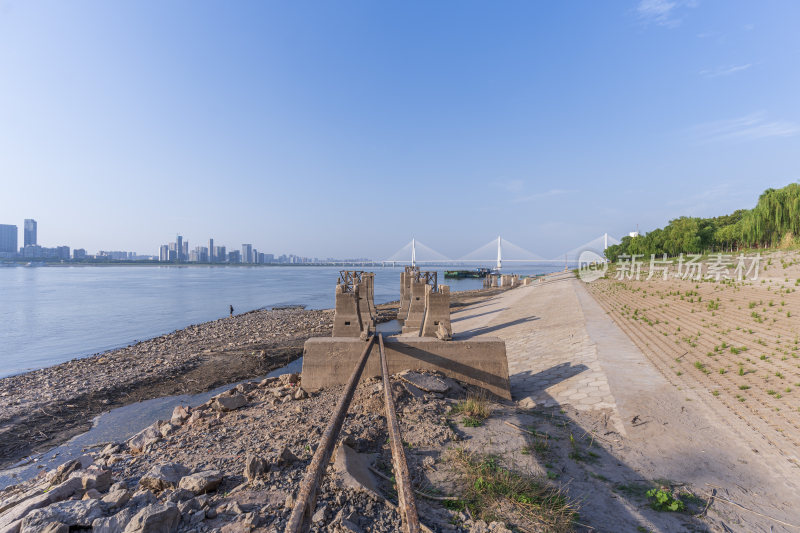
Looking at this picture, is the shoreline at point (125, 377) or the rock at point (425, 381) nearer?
the rock at point (425, 381)

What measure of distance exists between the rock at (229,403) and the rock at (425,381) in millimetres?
3831

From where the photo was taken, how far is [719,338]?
41.8 feet

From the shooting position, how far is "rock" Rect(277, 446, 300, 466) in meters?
4.42

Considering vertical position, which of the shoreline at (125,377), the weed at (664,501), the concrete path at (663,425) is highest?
the weed at (664,501)

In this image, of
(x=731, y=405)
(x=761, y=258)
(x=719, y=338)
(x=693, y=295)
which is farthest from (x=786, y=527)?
(x=761, y=258)

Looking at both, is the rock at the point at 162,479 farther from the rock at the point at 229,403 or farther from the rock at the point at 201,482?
the rock at the point at 229,403

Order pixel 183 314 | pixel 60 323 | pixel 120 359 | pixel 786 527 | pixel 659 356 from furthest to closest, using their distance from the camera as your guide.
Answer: pixel 183 314 < pixel 60 323 < pixel 120 359 < pixel 659 356 < pixel 786 527

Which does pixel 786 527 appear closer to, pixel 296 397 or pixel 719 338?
pixel 296 397

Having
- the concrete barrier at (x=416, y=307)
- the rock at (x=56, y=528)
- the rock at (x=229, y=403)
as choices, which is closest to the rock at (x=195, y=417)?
the rock at (x=229, y=403)

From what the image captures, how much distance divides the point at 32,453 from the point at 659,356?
17.6 m

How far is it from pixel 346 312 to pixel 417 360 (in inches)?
222

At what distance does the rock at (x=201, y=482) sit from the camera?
3.98m

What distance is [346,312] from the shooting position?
14633 mm

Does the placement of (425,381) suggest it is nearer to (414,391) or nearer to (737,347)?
(414,391)
